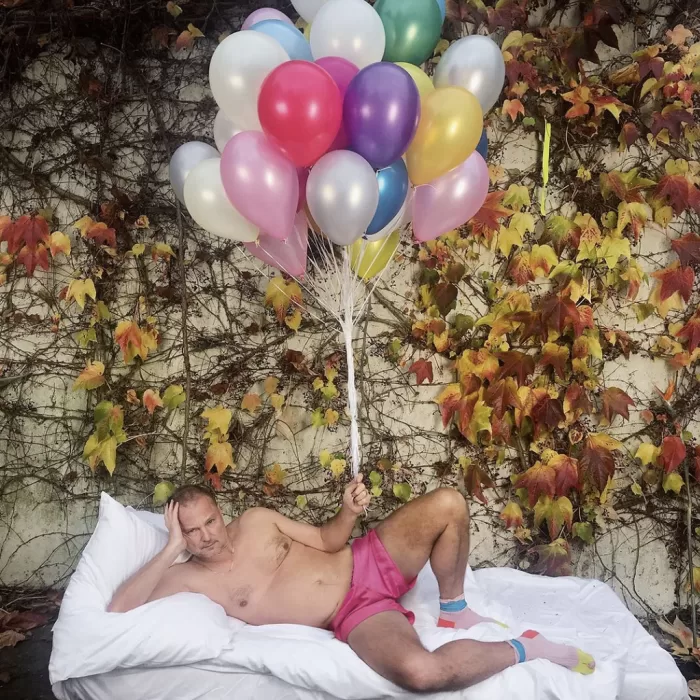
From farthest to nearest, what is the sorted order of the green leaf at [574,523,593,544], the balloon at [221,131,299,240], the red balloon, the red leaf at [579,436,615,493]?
the green leaf at [574,523,593,544] → the red leaf at [579,436,615,493] → the balloon at [221,131,299,240] → the red balloon

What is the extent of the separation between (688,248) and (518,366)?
0.80m

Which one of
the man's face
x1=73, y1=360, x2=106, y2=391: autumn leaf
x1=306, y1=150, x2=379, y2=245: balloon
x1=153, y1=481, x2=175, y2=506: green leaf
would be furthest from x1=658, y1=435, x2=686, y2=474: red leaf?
x1=73, y1=360, x2=106, y2=391: autumn leaf

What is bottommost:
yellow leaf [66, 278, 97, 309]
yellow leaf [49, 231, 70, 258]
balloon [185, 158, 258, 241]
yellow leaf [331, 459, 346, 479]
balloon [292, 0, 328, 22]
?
yellow leaf [331, 459, 346, 479]

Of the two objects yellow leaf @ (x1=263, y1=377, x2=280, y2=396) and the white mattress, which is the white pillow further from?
yellow leaf @ (x1=263, y1=377, x2=280, y2=396)

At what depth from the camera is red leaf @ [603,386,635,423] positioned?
97.7 inches

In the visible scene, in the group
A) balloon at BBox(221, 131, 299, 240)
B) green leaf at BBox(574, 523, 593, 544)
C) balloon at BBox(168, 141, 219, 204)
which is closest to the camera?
balloon at BBox(221, 131, 299, 240)

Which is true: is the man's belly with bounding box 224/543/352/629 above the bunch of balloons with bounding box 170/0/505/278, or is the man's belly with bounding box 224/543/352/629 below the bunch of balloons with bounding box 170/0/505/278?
below

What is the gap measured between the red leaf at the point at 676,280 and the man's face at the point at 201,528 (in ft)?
6.20

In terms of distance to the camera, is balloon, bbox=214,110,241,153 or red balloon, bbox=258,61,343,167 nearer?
red balloon, bbox=258,61,343,167

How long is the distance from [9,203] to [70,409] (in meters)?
0.93

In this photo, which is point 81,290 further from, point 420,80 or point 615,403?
point 615,403

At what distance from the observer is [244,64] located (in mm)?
1593

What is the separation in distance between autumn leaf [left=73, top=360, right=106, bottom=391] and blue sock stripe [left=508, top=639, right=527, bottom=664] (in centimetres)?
186

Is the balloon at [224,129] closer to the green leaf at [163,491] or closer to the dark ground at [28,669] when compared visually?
the green leaf at [163,491]
